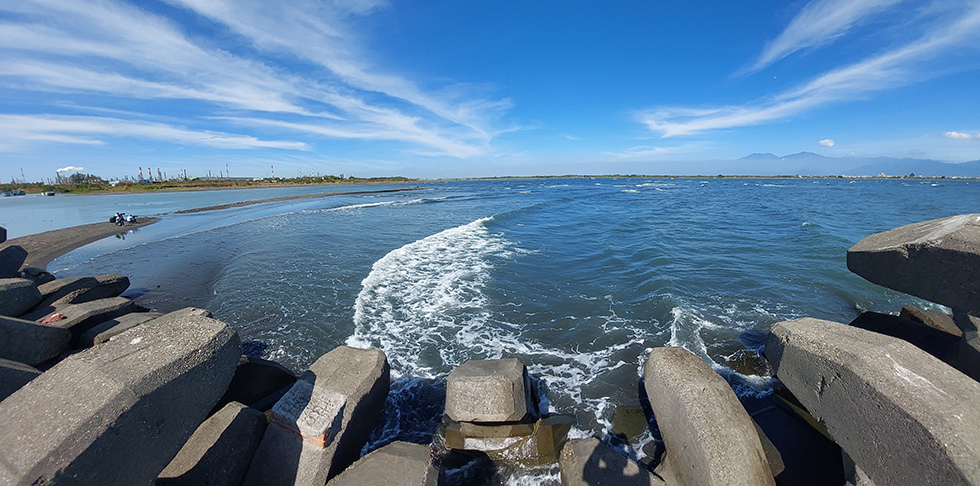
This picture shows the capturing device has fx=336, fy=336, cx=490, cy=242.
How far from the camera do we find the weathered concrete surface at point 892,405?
119 inches

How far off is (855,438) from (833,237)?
20740mm

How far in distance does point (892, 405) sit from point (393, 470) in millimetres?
5198

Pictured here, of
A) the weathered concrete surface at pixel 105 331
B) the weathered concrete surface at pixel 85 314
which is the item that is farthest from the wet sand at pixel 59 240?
the weathered concrete surface at pixel 105 331

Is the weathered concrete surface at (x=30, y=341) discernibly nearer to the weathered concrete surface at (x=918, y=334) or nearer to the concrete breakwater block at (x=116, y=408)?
the concrete breakwater block at (x=116, y=408)

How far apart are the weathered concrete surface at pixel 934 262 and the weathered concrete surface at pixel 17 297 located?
53.5 feet

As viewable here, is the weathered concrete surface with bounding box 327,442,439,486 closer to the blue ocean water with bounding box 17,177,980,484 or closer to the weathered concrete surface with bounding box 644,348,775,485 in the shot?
the blue ocean water with bounding box 17,177,980,484

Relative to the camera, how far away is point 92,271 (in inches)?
565

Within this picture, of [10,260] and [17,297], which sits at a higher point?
[10,260]

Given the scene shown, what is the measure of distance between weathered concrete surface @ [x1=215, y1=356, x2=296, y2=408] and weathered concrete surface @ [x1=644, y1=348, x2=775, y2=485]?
20.2 ft

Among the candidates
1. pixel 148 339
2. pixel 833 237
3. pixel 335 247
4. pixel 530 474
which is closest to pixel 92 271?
pixel 335 247

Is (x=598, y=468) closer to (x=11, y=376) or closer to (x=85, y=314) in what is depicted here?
(x=11, y=376)

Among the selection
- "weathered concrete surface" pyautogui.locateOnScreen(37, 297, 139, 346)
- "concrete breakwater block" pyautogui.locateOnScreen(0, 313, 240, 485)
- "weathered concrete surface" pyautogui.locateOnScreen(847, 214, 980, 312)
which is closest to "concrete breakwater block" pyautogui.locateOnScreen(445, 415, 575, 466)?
"concrete breakwater block" pyautogui.locateOnScreen(0, 313, 240, 485)

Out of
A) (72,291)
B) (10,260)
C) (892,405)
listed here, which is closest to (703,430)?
(892,405)

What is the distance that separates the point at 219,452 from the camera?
3977mm
